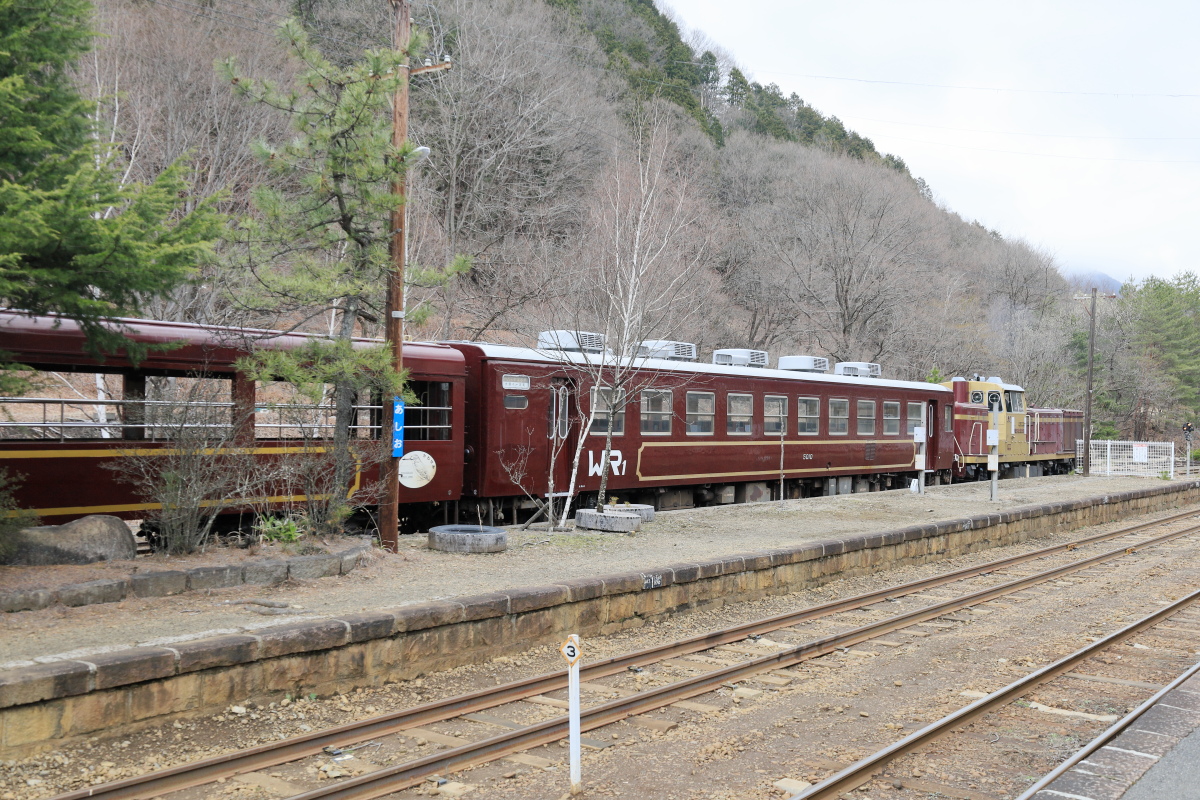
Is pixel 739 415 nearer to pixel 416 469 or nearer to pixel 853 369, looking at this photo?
pixel 853 369

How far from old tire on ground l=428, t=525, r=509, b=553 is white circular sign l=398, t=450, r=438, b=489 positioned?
1.35 m

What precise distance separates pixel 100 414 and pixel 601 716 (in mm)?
7041

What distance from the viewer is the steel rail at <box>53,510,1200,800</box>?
5.12m

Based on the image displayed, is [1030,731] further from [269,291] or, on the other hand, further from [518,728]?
[269,291]

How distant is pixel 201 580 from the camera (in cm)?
832

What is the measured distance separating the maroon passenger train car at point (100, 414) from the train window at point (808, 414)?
35.4ft

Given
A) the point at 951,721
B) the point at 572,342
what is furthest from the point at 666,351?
the point at 951,721

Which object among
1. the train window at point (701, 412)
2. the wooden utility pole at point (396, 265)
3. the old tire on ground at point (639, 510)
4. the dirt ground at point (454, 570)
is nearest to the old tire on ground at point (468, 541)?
the dirt ground at point (454, 570)

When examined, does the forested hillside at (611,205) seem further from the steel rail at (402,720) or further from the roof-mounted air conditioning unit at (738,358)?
the steel rail at (402,720)

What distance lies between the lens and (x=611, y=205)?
22734 mm

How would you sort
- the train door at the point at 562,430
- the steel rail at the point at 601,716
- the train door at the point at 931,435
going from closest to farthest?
the steel rail at the point at 601,716 → the train door at the point at 562,430 → the train door at the point at 931,435

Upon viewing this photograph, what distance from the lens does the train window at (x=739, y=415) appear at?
18.3 metres

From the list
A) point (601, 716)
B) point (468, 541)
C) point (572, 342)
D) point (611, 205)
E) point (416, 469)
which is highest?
point (611, 205)

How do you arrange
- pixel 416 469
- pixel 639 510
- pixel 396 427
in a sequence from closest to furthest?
pixel 396 427
pixel 416 469
pixel 639 510
